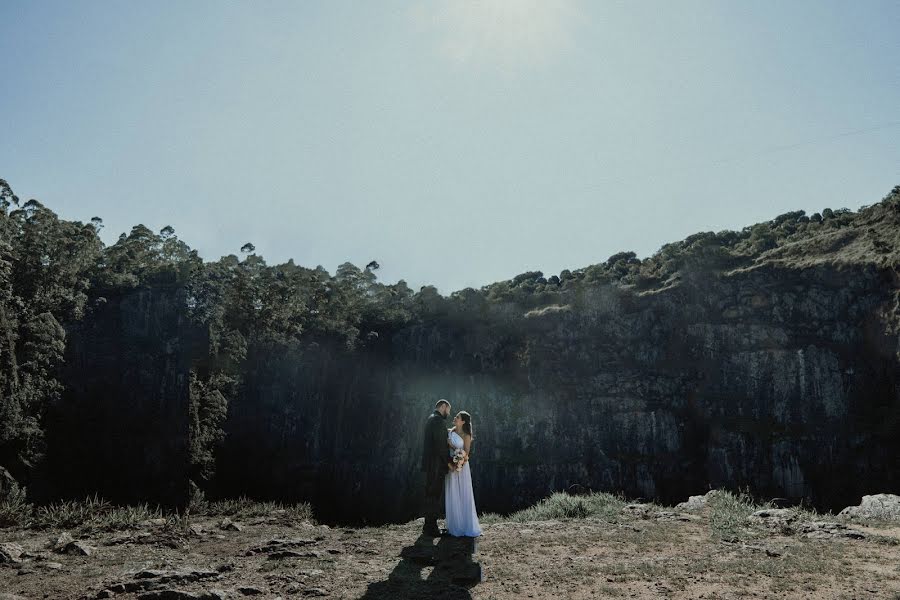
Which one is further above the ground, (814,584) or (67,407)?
(67,407)

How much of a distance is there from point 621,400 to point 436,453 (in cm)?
3360

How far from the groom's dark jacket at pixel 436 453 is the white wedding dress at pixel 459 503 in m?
0.13

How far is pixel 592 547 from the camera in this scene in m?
9.50

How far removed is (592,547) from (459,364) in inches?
1464

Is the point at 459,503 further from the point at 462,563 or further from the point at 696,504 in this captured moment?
the point at 696,504

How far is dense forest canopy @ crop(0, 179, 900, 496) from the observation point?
1312 inches

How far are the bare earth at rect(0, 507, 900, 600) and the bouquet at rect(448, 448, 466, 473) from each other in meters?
1.16

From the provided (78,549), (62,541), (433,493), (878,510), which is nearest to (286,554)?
(433,493)

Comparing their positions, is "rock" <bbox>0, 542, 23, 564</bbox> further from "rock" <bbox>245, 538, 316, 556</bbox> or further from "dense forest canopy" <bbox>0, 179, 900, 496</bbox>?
"dense forest canopy" <bbox>0, 179, 900, 496</bbox>

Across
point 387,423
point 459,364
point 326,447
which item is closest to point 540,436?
point 459,364

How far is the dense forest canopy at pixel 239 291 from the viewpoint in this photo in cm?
3331

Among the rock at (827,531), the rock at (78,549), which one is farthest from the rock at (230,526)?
the rock at (827,531)

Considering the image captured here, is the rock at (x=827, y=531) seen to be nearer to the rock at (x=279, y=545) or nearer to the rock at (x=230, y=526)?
the rock at (x=279, y=545)

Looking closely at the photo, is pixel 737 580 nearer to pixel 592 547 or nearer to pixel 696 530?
pixel 592 547
